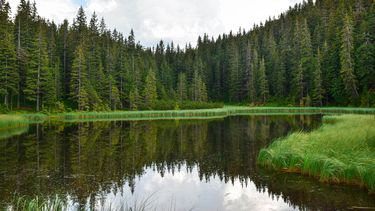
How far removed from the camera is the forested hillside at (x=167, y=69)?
194 feet

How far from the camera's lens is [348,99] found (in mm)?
62281

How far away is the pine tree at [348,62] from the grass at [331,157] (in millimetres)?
46898

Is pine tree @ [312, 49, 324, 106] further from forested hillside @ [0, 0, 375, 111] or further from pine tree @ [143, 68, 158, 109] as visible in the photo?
pine tree @ [143, 68, 158, 109]

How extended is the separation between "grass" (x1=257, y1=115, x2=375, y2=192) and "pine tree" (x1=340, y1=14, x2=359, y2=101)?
154ft

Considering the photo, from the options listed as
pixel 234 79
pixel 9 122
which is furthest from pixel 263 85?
pixel 9 122

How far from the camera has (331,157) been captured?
44.3 ft

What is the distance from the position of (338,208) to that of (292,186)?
2543 millimetres

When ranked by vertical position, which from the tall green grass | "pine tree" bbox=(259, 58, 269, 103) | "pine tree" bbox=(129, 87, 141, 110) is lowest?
the tall green grass

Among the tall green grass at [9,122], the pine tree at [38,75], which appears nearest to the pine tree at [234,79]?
the pine tree at [38,75]

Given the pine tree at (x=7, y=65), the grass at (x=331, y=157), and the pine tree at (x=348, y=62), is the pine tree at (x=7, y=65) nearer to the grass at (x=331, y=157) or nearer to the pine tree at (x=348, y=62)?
the grass at (x=331, y=157)

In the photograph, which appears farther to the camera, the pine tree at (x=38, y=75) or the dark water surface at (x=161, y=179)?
the pine tree at (x=38, y=75)

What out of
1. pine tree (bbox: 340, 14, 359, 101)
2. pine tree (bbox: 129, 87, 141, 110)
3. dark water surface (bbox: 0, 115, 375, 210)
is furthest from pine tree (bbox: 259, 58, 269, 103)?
dark water surface (bbox: 0, 115, 375, 210)

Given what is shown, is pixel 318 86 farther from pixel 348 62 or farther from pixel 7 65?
pixel 7 65

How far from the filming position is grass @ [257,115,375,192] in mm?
11941
